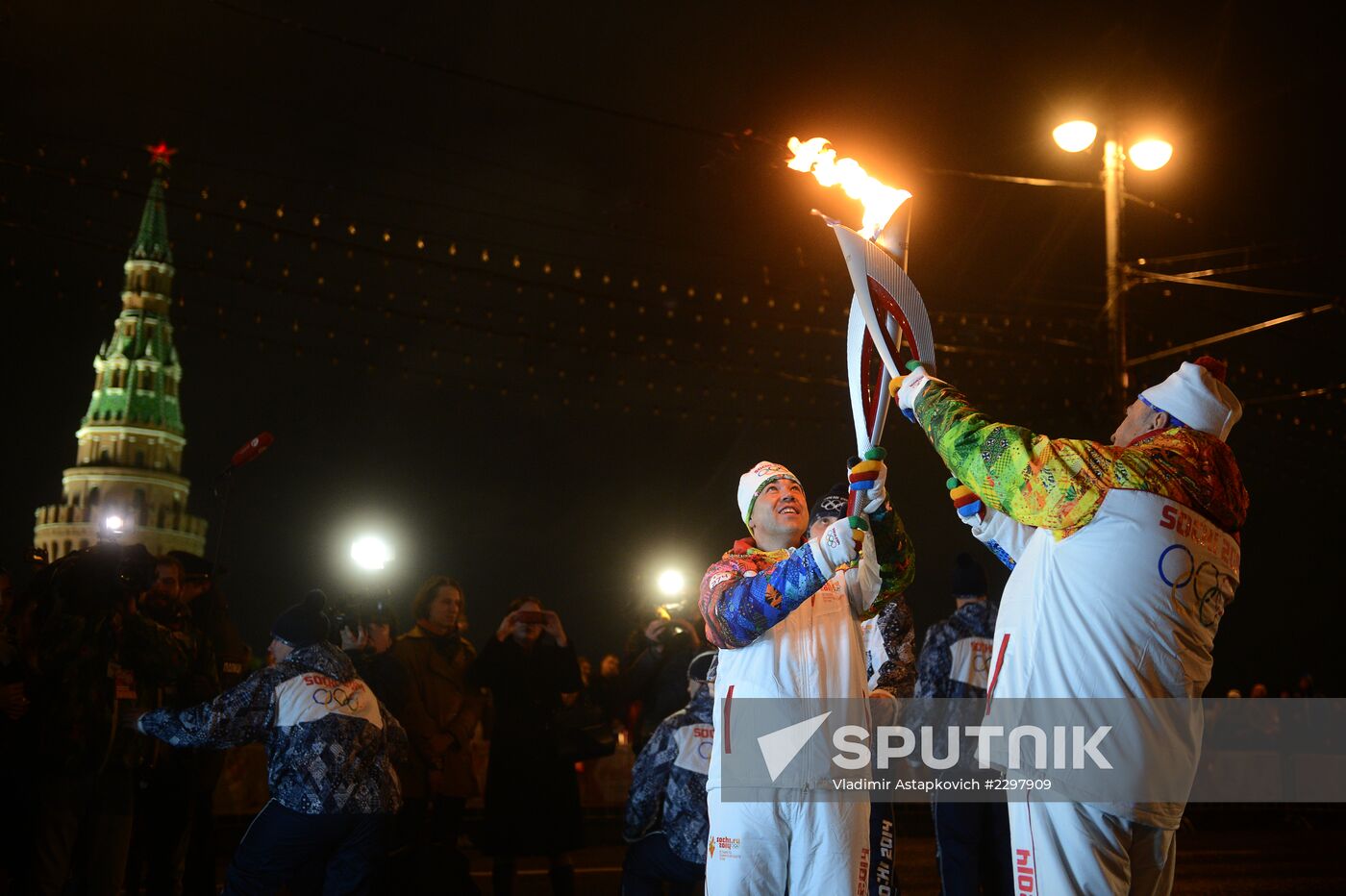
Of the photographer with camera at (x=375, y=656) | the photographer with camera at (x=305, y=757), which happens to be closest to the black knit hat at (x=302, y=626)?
the photographer with camera at (x=305, y=757)

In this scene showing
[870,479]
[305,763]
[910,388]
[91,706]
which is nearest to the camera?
[910,388]

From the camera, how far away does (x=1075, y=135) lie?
40.0 ft

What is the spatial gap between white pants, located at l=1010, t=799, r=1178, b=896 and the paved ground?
17.5ft

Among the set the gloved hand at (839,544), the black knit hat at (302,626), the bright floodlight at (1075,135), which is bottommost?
the black knit hat at (302,626)

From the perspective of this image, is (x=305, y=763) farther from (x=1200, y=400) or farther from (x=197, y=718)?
(x=1200, y=400)

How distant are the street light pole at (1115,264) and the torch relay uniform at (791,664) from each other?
8973 mm

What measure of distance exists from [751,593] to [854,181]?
2073 millimetres

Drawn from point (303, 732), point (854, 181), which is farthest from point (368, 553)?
point (854, 181)

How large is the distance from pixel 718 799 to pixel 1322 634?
2791cm

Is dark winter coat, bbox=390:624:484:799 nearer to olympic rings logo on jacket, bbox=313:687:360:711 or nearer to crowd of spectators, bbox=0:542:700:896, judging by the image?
crowd of spectators, bbox=0:542:700:896

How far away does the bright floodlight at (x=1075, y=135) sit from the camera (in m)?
12.1

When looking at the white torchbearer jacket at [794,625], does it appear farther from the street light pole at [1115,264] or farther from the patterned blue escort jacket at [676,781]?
the street light pole at [1115,264]

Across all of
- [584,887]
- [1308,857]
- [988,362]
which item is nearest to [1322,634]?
[988,362]

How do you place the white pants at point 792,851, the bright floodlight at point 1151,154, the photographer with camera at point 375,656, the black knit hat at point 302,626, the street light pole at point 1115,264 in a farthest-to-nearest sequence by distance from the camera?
1. the street light pole at point 1115,264
2. the bright floodlight at point 1151,154
3. the photographer with camera at point 375,656
4. the black knit hat at point 302,626
5. the white pants at point 792,851
